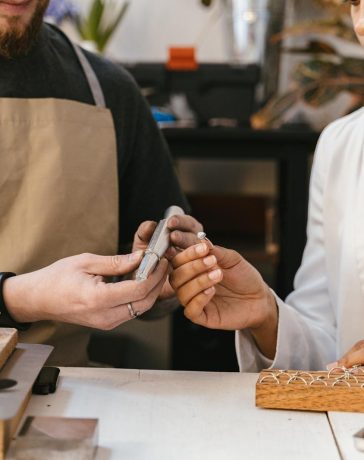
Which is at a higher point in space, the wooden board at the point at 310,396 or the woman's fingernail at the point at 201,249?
the woman's fingernail at the point at 201,249

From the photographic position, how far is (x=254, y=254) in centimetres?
260

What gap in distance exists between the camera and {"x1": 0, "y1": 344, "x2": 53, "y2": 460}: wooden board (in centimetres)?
77

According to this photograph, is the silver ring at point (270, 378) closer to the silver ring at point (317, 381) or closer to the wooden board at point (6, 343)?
the silver ring at point (317, 381)

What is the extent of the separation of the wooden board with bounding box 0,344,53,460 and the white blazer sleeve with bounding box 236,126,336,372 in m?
0.36

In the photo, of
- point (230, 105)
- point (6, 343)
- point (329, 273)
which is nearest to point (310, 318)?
point (329, 273)

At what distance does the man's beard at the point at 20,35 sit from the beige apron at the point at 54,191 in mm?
85

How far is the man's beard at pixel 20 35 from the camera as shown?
1301mm

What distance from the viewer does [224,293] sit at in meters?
1.19

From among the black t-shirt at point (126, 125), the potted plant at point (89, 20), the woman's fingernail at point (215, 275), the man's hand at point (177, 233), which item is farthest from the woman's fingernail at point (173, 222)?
the potted plant at point (89, 20)

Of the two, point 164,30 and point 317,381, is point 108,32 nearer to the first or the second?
point 164,30

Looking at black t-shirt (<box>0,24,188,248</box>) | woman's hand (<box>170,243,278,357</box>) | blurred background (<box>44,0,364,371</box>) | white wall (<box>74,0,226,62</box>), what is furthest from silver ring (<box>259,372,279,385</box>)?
white wall (<box>74,0,226,62</box>)

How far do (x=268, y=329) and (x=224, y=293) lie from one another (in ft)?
0.32

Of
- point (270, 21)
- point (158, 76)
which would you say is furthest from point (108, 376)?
point (270, 21)

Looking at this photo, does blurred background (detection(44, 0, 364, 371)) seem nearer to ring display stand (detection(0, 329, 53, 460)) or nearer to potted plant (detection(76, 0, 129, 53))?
potted plant (detection(76, 0, 129, 53))
